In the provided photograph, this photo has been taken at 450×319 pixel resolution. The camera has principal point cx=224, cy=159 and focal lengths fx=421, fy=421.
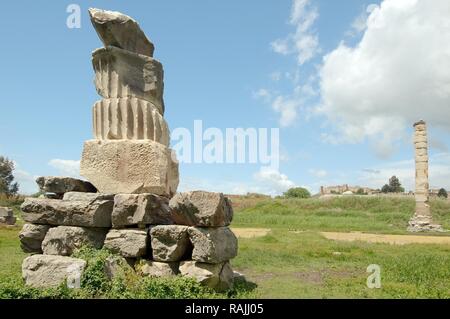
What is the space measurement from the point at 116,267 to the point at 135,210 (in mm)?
888

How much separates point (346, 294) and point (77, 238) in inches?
170

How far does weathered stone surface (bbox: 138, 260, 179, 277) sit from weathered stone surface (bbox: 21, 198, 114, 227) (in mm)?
1003

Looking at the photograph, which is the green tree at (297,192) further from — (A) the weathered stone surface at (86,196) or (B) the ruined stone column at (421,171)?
(A) the weathered stone surface at (86,196)

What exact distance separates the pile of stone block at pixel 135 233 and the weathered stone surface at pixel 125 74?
5.90 feet

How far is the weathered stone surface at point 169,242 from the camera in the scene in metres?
6.07

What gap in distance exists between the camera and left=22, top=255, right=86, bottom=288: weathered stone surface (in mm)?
5934

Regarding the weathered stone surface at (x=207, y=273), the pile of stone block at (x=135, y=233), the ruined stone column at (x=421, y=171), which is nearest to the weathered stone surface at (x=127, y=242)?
the pile of stone block at (x=135, y=233)

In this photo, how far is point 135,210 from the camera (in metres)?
6.52

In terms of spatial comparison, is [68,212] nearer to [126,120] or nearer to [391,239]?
[126,120]

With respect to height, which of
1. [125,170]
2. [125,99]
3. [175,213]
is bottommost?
[175,213]

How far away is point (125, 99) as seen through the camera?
24.2ft

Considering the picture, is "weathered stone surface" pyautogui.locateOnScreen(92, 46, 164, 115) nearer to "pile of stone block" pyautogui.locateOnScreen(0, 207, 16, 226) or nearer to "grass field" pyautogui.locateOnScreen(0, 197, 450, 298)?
"grass field" pyautogui.locateOnScreen(0, 197, 450, 298)

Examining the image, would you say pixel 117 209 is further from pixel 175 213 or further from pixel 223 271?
pixel 223 271
